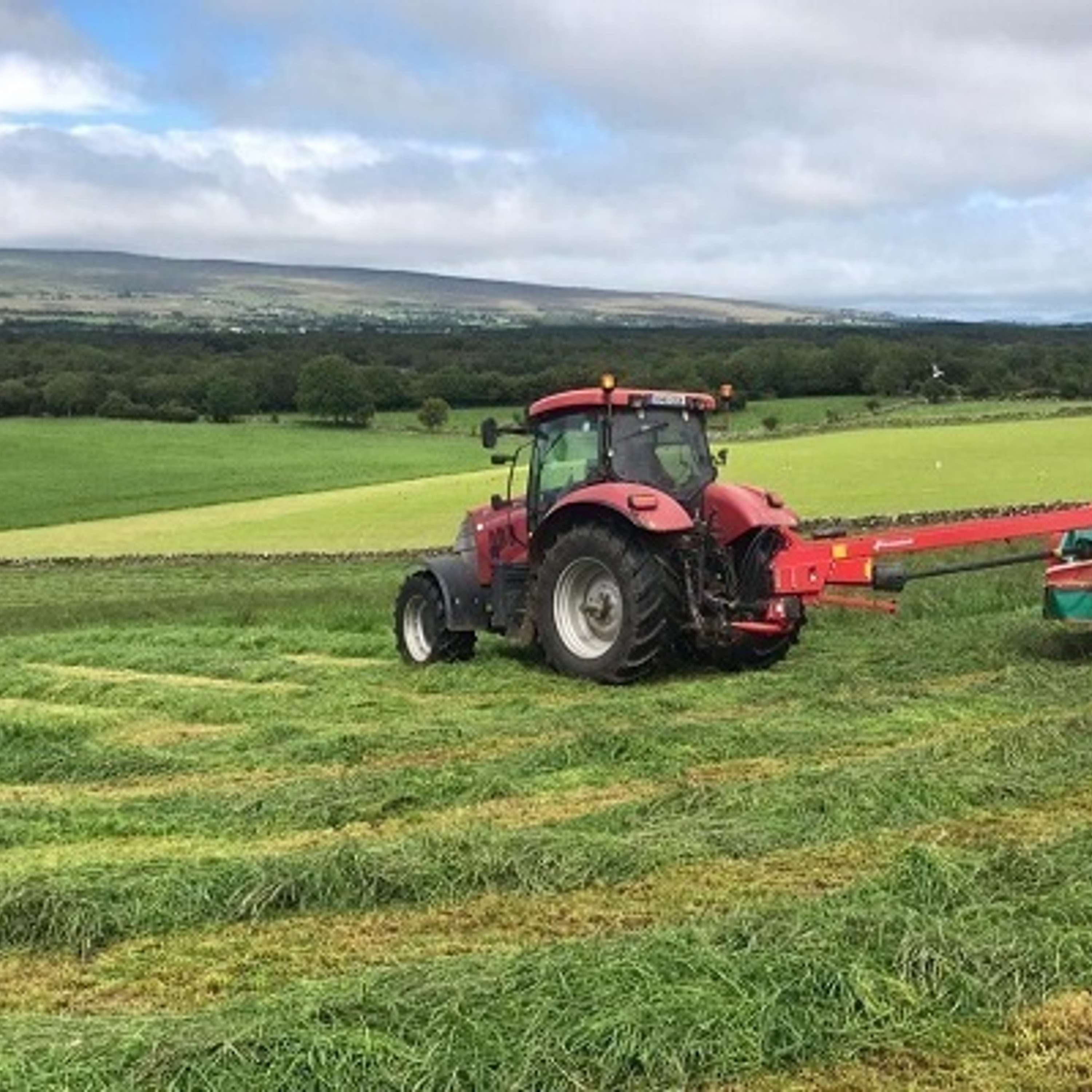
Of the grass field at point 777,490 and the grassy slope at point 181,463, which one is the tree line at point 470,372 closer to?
the grassy slope at point 181,463

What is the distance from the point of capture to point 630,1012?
164 inches

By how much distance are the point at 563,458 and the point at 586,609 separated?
1.26 meters

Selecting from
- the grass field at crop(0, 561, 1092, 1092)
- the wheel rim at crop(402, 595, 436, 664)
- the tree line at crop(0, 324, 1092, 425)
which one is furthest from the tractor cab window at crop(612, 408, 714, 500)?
the tree line at crop(0, 324, 1092, 425)

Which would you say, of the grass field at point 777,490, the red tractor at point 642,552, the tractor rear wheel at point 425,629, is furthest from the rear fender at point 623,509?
the grass field at point 777,490

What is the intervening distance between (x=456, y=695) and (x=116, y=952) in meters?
5.92

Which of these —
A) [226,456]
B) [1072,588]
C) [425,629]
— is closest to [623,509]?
[425,629]

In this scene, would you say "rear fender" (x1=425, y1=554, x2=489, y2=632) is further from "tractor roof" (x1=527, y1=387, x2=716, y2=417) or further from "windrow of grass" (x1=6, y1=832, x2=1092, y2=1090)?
"windrow of grass" (x1=6, y1=832, x2=1092, y2=1090)

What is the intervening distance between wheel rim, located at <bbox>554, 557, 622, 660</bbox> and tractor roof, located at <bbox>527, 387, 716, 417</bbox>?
1285mm

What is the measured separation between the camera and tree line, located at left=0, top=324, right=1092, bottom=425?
72188 millimetres

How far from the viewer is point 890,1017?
4289 millimetres

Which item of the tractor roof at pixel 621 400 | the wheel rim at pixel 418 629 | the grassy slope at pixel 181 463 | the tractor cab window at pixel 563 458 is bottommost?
the grassy slope at pixel 181 463

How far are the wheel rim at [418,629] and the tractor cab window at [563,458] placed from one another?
1578mm

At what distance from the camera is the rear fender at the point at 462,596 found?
1281 centimetres

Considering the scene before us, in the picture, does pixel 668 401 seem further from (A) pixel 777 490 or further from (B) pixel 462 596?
(A) pixel 777 490
